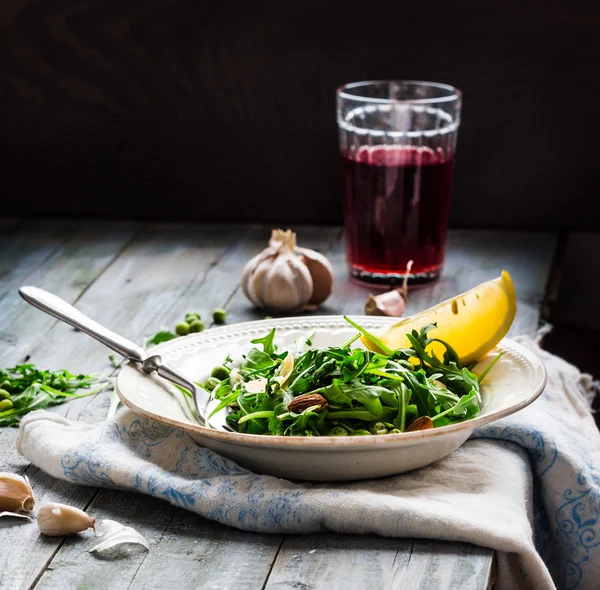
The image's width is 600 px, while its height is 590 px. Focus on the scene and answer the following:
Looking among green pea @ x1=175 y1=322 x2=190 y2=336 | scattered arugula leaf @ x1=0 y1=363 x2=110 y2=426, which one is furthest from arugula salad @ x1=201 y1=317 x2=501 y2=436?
green pea @ x1=175 y1=322 x2=190 y2=336

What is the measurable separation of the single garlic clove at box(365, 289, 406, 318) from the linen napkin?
1.10ft

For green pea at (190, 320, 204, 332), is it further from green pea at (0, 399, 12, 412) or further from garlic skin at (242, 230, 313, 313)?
green pea at (0, 399, 12, 412)

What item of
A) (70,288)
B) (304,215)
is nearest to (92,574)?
(70,288)

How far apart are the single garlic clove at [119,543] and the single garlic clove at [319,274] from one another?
72 cm

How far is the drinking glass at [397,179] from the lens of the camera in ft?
5.08

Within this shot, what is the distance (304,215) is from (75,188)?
511mm

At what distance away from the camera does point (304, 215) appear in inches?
82.4

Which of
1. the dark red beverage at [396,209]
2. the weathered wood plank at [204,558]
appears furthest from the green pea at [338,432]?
the dark red beverage at [396,209]

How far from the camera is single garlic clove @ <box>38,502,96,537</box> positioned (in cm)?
83

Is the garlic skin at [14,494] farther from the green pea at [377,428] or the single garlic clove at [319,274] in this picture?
the single garlic clove at [319,274]

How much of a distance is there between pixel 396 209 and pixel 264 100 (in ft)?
1.93

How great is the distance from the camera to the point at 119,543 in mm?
817

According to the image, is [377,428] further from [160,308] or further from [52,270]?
[52,270]

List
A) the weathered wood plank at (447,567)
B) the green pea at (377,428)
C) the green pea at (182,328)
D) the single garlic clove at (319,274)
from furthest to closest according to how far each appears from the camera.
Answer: the single garlic clove at (319,274), the green pea at (182,328), the green pea at (377,428), the weathered wood plank at (447,567)
